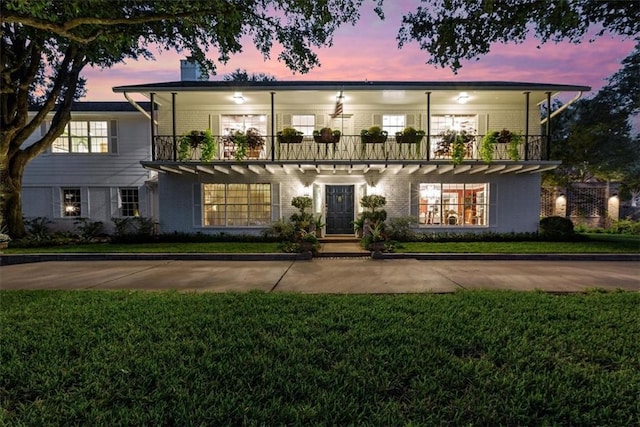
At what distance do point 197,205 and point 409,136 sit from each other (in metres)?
8.75

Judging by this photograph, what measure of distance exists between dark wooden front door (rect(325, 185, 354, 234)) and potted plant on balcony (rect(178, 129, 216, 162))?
15.3 ft

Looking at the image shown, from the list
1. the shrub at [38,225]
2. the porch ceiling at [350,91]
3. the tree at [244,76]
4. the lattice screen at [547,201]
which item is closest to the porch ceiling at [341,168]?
the porch ceiling at [350,91]

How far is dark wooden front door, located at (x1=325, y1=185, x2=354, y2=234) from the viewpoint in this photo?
39.3 feet

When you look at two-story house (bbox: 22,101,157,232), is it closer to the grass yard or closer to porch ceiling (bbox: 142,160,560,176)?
porch ceiling (bbox: 142,160,560,176)

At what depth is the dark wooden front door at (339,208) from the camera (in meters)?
12.0

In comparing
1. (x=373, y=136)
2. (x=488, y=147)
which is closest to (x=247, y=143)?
(x=373, y=136)

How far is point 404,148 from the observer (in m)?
11.5

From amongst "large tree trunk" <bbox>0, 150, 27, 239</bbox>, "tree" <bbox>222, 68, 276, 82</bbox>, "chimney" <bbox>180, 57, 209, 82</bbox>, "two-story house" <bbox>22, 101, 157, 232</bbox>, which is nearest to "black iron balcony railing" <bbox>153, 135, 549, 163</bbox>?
"two-story house" <bbox>22, 101, 157, 232</bbox>

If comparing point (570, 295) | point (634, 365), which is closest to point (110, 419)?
point (634, 365)

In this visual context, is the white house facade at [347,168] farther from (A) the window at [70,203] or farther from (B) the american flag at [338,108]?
(A) the window at [70,203]

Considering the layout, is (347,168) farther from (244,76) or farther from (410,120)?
(244,76)

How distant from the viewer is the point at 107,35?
7.00 metres

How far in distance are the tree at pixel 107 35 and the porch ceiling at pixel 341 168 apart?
3198mm

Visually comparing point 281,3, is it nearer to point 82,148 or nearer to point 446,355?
point 446,355
